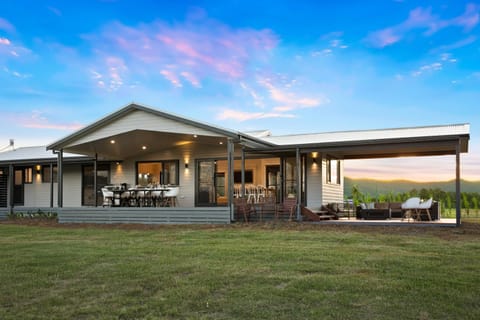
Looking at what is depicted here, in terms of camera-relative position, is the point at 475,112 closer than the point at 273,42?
No

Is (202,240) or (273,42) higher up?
(273,42)

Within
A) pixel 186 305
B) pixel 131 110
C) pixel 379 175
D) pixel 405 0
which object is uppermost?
pixel 405 0

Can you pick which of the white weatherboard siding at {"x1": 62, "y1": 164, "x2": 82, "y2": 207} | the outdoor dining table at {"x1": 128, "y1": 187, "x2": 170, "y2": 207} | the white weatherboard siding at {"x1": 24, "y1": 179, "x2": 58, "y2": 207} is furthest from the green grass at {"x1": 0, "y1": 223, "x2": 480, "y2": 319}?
the white weatherboard siding at {"x1": 24, "y1": 179, "x2": 58, "y2": 207}

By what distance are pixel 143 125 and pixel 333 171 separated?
7.56 meters

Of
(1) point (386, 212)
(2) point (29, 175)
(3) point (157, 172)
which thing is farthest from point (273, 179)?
(2) point (29, 175)

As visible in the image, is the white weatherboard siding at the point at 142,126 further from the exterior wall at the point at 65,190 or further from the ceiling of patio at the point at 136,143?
the exterior wall at the point at 65,190

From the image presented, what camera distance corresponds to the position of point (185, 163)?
714 inches

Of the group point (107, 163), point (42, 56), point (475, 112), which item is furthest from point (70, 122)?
point (475, 112)

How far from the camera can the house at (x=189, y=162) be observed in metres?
13.7

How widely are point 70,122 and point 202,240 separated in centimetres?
1553

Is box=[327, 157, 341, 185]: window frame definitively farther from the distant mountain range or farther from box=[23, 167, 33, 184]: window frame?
box=[23, 167, 33, 184]: window frame

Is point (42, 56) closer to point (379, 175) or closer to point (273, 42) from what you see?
point (273, 42)

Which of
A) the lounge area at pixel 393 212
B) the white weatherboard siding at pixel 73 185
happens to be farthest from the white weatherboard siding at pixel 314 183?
the white weatherboard siding at pixel 73 185

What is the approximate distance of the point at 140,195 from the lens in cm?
1598
